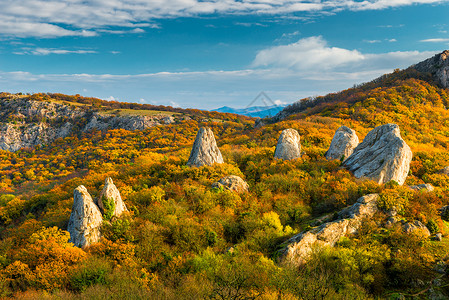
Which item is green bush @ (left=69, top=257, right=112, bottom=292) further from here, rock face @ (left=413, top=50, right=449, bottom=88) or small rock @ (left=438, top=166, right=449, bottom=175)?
rock face @ (left=413, top=50, right=449, bottom=88)

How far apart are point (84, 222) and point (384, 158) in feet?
95.9

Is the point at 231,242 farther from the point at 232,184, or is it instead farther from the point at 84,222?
the point at 84,222

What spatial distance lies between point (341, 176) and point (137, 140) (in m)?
95.9

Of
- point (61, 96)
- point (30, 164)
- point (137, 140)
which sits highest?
point (61, 96)

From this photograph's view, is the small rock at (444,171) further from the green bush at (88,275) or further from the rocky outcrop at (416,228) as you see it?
the green bush at (88,275)

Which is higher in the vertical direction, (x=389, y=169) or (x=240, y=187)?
(x=389, y=169)

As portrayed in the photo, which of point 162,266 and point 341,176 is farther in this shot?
point 341,176

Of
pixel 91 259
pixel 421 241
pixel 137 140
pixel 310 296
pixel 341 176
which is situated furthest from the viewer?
pixel 137 140

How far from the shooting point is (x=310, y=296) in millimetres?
12820

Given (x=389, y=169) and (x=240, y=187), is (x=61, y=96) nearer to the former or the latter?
(x=240, y=187)

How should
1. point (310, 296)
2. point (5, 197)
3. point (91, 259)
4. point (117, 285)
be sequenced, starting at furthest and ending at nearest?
point (5, 197)
point (91, 259)
point (117, 285)
point (310, 296)

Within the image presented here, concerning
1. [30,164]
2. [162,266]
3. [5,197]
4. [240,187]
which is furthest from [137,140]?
[162,266]

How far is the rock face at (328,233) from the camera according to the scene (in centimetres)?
1636

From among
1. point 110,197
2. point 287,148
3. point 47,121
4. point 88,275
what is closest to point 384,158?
point 287,148
